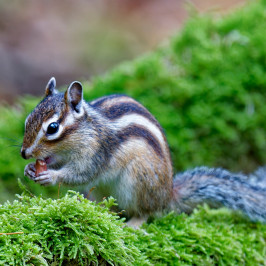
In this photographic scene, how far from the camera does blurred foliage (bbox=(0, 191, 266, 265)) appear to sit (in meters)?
2.05

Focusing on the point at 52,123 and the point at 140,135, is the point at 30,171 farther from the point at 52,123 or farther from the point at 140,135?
the point at 140,135

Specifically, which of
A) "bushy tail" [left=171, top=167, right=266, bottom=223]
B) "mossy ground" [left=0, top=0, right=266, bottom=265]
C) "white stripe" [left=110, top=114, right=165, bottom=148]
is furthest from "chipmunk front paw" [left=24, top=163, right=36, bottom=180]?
"mossy ground" [left=0, top=0, right=266, bottom=265]

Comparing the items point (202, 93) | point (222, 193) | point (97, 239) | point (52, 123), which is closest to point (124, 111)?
point (52, 123)

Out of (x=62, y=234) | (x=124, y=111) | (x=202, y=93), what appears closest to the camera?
(x=62, y=234)

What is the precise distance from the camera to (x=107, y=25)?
11.4m

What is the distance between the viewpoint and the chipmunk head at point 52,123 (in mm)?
2811

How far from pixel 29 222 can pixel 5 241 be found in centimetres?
19

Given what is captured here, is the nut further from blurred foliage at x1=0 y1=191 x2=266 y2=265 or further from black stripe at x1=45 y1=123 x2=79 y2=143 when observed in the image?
blurred foliage at x1=0 y1=191 x2=266 y2=265

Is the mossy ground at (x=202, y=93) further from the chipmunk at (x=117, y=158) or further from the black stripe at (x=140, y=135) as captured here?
the black stripe at (x=140, y=135)

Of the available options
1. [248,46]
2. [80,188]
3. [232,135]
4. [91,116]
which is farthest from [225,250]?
[248,46]

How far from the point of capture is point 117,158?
9.99 feet

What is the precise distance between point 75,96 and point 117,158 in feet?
1.72

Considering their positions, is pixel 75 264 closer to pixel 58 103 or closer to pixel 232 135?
pixel 58 103

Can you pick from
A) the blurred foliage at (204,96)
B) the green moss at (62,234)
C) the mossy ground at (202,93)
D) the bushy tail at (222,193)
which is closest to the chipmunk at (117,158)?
the bushy tail at (222,193)
